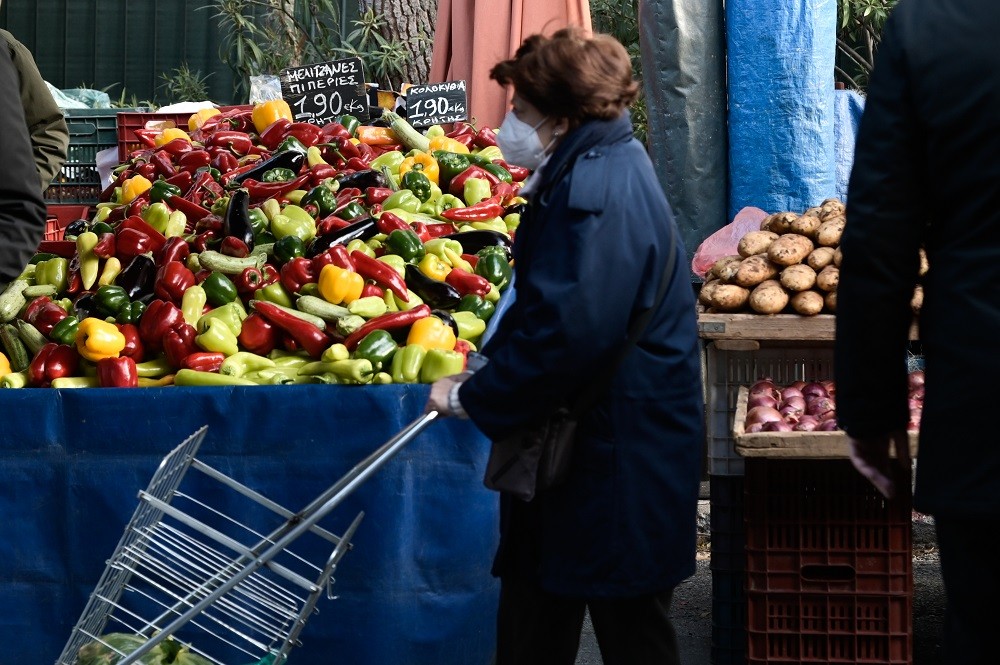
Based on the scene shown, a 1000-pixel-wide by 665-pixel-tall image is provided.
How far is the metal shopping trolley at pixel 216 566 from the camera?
9.17ft

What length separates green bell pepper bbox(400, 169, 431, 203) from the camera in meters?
5.62

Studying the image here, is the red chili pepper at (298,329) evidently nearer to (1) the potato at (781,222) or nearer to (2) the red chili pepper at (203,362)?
(2) the red chili pepper at (203,362)

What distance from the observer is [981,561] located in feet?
6.10

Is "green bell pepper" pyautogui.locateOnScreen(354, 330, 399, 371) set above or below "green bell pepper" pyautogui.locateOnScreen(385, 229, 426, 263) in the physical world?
below

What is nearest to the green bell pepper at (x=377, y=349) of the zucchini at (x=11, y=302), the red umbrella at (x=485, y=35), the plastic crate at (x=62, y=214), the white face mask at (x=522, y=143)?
the white face mask at (x=522, y=143)

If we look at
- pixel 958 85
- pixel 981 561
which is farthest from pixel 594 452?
pixel 958 85

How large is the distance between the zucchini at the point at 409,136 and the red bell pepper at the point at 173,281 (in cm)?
191

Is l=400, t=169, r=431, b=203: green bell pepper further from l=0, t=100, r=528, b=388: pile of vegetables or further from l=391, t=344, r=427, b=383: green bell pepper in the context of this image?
l=391, t=344, r=427, b=383: green bell pepper

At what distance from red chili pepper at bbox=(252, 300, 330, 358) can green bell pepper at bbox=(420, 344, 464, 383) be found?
464 millimetres

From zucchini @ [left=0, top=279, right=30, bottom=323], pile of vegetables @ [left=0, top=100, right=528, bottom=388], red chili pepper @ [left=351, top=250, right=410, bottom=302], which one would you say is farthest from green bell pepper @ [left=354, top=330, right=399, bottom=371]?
zucchini @ [left=0, top=279, right=30, bottom=323]

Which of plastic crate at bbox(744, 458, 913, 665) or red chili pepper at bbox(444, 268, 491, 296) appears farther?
red chili pepper at bbox(444, 268, 491, 296)

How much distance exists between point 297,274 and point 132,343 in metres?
0.67

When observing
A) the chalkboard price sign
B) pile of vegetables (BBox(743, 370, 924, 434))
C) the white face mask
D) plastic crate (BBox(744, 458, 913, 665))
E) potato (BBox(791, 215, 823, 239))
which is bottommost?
plastic crate (BBox(744, 458, 913, 665))

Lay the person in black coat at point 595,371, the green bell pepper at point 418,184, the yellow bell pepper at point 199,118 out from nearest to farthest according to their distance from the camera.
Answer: the person in black coat at point 595,371
the green bell pepper at point 418,184
the yellow bell pepper at point 199,118
